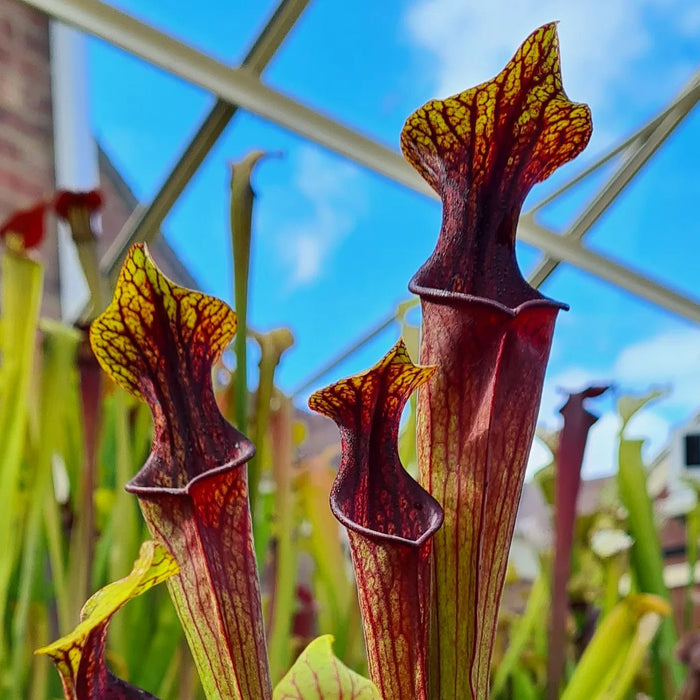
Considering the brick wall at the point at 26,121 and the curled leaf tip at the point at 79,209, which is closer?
the curled leaf tip at the point at 79,209

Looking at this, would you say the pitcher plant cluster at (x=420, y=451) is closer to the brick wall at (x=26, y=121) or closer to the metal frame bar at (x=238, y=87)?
the metal frame bar at (x=238, y=87)

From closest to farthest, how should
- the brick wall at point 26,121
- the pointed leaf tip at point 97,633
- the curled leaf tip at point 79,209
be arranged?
the pointed leaf tip at point 97,633 → the curled leaf tip at point 79,209 → the brick wall at point 26,121

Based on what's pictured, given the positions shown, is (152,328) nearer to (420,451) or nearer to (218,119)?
(420,451)

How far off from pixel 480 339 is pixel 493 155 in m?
0.06

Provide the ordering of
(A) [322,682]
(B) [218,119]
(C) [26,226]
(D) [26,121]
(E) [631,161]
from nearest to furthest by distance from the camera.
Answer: (A) [322,682]
(C) [26,226]
(B) [218,119]
(E) [631,161]
(D) [26,121]

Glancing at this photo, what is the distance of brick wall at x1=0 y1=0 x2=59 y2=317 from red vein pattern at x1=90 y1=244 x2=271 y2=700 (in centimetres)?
172

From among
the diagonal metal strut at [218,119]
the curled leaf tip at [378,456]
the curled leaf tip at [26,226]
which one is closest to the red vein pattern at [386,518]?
the curled leaf tip at [378,456]

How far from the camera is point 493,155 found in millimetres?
229

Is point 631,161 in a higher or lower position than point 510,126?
higher

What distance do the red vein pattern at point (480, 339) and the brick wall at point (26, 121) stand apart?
1.77 meters

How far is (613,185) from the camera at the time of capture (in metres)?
1.45

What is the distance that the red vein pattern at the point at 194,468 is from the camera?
231mm

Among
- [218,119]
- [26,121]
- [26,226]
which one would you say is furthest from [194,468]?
[26,121]

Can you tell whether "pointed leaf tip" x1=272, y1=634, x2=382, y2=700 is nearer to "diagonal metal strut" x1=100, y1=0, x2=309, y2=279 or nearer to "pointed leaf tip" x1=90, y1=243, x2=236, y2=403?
"pointed leaf tip" x1=90, y1=243, x2=236, y2=403
